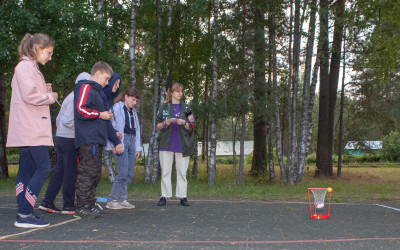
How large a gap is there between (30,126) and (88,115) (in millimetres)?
682

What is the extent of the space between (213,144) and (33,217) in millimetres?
9681

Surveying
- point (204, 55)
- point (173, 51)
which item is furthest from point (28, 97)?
point (173, 51)

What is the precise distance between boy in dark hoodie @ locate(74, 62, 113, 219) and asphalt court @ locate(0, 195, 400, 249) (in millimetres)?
254

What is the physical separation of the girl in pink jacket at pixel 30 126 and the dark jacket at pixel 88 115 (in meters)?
0.43

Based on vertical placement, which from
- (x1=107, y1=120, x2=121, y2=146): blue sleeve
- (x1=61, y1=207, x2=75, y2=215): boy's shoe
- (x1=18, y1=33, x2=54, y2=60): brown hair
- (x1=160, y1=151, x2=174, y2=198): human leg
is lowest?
(x1=61, y1=207, x2=75, y2=215): boy's shoe

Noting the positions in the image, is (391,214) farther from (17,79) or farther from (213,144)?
(213,144)

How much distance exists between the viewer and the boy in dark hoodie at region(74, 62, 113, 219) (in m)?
4.77

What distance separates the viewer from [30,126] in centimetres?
428

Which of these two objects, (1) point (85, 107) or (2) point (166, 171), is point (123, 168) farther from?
(1) point (85, 107)

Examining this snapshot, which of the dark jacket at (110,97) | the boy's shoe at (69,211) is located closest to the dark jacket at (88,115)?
the dark jacket at (110,97)

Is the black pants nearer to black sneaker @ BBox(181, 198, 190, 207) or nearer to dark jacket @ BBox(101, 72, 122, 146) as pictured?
dark jacket @ BBox(101, 72, 122, 146)

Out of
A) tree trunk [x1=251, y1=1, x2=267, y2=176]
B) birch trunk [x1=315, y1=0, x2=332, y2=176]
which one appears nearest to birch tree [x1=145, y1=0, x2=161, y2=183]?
tree trunk [x1=251, y1=1, x2=267, y2=176]

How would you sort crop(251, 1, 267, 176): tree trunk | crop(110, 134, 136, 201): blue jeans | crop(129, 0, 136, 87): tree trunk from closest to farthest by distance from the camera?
crop(110, 134, 136, 201): blue jeans → crop(129, 0, 136, 87): tree trunk → crop(251, 1, 267, 176): tree trunk

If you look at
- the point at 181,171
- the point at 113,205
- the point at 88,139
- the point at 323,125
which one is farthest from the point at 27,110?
the point at 323,125
